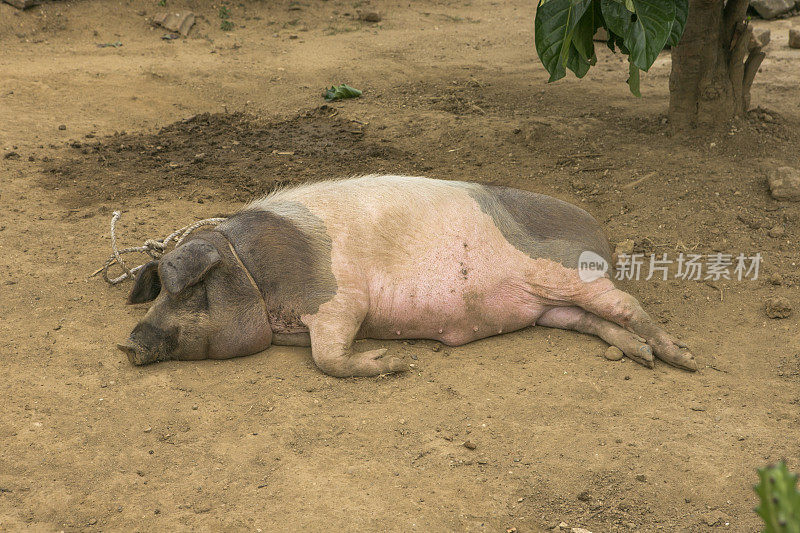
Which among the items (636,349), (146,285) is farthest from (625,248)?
(146,285)

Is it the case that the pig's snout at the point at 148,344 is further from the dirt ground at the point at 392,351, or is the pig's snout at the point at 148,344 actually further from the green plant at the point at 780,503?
the green plant at the point at 780,503

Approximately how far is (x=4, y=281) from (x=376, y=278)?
2.19 meters

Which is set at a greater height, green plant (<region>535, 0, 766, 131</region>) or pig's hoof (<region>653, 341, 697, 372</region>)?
green plant (<region>535, 0, 766, 131</region>)

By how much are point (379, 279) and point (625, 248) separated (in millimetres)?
1818

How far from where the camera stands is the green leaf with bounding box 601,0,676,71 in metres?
3.86

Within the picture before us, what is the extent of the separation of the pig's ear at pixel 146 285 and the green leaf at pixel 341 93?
428cm

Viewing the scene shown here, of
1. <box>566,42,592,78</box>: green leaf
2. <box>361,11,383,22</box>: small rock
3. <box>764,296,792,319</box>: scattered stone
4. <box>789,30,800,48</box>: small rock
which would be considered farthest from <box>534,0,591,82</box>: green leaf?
<box>361,11,383,22</box>: small rock

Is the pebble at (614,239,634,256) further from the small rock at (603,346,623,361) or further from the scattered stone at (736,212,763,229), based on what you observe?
the small rock at (603,346,623,361)

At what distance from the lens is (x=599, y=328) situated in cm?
405

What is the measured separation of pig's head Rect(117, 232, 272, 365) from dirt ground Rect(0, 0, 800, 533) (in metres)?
0.11

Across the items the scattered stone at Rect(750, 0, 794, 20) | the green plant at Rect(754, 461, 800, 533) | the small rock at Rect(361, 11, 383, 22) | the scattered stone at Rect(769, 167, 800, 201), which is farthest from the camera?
the small rock at Rect(361, 11, 383, 22)

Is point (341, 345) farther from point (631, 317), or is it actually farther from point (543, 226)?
point (631, 317)

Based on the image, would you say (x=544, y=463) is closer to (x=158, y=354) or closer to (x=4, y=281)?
(x=158, y=354)

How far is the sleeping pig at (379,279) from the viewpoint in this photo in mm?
3688
